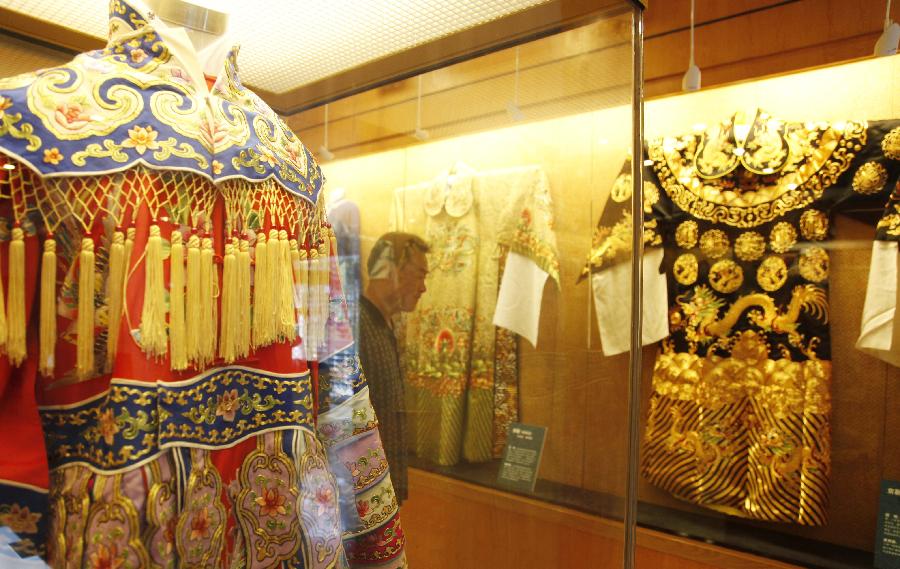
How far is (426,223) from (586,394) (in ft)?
2.03

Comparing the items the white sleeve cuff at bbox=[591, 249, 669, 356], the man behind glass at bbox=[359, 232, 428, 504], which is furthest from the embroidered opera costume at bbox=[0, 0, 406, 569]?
the white sleeve cuff at bbox=[591, 249, 669, 356]

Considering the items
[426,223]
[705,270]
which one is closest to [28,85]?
[426,223]

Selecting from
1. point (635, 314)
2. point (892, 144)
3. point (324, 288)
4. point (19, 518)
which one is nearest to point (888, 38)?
point (892, 144)

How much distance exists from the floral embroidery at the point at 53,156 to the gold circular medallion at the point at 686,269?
1.84 metres

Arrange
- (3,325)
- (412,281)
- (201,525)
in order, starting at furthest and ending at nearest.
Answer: (412,281) < (201,525) < (3,325)

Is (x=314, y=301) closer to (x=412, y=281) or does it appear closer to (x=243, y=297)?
(x=243, y=297)

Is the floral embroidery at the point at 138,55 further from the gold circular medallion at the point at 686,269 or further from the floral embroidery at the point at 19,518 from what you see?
the gold circular medallion at the point at 686,269

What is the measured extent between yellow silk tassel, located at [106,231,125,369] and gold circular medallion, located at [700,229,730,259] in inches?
70.6

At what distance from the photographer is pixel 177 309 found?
79 centimetres

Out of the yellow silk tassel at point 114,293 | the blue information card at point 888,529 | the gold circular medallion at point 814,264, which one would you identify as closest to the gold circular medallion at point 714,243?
the gold circular medallion at point 814,264

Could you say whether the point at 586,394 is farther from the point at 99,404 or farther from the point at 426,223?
the point at 99,404

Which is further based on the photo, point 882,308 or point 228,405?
point 882,308

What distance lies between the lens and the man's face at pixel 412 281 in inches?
57.9

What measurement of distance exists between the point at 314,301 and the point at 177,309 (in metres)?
0.23
